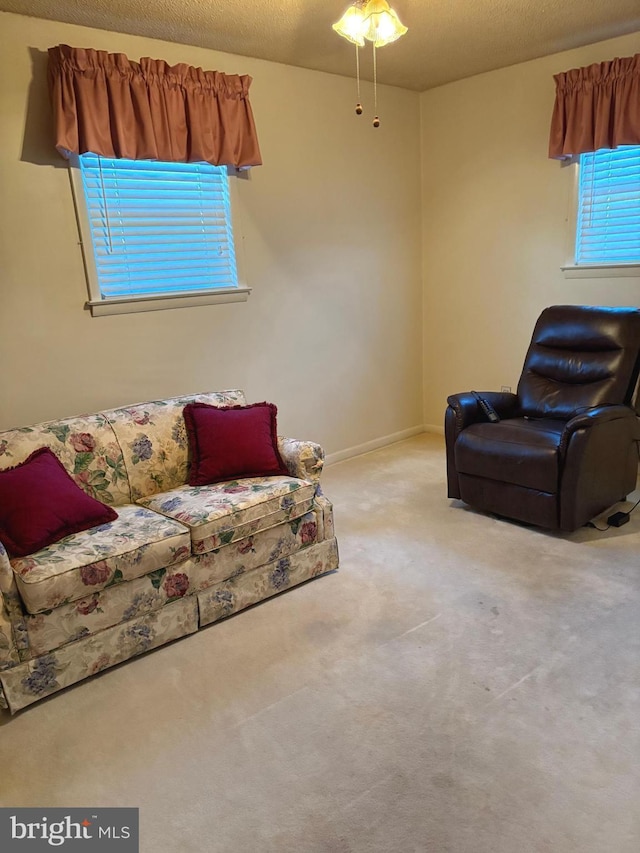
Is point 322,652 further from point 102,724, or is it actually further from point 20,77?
point 20,77

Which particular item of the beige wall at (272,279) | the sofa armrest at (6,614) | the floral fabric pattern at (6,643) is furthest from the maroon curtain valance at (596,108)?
the floral fabric pattern at (6,643)

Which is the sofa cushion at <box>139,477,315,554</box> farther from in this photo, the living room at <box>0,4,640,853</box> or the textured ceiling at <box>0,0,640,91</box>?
the textured ceiling at <box>0,0,640,91</box>

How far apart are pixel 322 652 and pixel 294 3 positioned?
2.83m

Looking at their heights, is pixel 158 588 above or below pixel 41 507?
below

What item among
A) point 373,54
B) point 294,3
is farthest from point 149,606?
point 373,54

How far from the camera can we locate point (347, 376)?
174 inches

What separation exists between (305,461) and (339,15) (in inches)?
85.0

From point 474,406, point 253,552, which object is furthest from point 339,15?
point 253,552

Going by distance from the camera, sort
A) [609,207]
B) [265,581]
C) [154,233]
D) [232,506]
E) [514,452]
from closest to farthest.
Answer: [232,506], [265,581], [514,452], [154,233], [609,207]

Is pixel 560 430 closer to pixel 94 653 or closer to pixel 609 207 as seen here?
pixel 609 207

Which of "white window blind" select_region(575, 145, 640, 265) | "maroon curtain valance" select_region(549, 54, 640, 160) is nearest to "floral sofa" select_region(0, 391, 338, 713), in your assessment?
"white window blind" select_region(575, 145, 640, 265)

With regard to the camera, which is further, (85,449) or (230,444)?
(230,444)

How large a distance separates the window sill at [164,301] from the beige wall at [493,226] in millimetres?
1750

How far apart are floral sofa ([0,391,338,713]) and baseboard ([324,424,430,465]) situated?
1.37 meters
